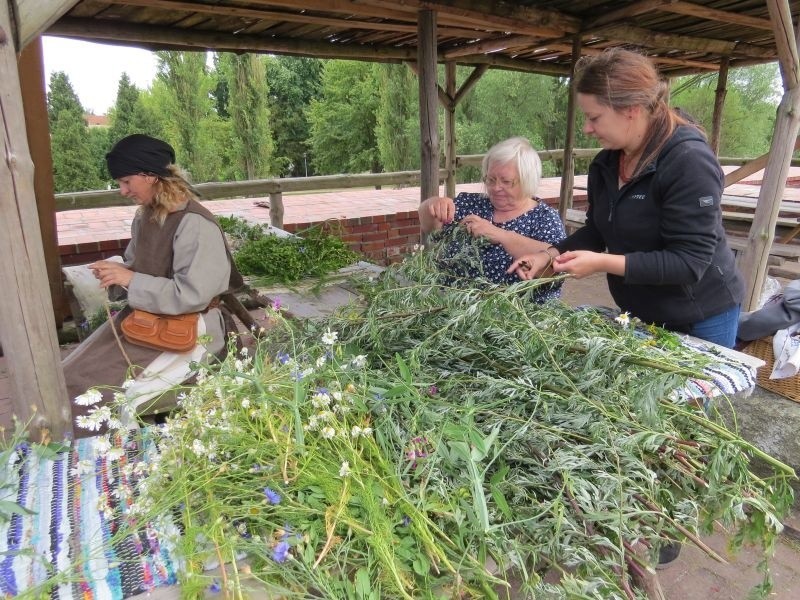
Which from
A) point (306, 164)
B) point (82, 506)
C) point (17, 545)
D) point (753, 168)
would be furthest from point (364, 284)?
point (306, 164)

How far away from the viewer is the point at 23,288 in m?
1.42

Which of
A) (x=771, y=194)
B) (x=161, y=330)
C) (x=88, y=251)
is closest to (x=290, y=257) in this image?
(x=161, y=330)

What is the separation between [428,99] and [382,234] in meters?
2.88

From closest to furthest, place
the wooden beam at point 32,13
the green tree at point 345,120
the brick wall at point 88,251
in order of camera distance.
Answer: the wooden beam at point 32,13 → the brick wall at point 88,251 → the green tree at point 345,120

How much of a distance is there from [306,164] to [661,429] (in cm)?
3101

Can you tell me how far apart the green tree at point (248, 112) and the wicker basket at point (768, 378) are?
2076cm

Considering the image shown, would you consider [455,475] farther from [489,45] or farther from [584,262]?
[489,45]

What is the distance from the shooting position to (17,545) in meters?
1.08

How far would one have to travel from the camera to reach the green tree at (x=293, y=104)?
96.8 ft

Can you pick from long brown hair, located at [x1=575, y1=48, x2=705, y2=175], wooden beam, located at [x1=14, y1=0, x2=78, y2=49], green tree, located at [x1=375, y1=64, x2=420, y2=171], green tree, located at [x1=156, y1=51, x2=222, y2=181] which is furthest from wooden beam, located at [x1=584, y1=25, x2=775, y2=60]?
green tree, located at [x1=156, y1=51, x2=222, y2=181]

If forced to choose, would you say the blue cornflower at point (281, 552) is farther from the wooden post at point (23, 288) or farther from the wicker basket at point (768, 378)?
the wicker basket at point (768, 378)

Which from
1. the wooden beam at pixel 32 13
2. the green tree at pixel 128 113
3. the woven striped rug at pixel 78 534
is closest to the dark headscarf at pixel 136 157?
the wooden beam at pixel 32 13

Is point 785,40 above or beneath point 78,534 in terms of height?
above

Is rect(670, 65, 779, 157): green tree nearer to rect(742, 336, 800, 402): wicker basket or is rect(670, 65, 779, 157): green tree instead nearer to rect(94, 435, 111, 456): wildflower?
rect(742, 336, 800, 402): wicker basket
